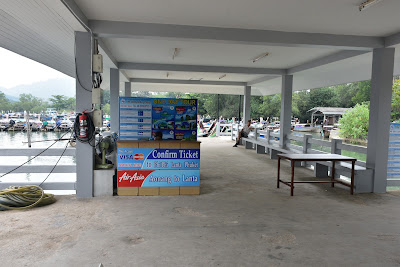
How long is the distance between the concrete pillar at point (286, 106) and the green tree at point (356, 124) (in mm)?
11866

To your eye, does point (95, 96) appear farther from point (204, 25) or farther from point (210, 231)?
point (210, 231)

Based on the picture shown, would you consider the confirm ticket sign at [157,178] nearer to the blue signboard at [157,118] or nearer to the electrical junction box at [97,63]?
the blue signboard at [157,118]

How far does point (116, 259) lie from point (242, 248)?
4.61 feet

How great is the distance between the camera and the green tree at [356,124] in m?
19.2

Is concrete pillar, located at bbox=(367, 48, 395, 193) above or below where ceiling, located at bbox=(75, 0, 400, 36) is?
below

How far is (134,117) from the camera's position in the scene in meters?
5.73

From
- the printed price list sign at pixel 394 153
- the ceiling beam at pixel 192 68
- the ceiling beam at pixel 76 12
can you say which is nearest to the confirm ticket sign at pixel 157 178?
the ceiling beam at pixel 76 12

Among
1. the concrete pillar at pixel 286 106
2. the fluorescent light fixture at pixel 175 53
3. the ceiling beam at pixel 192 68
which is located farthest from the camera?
the concrete pillar at pixel 286 106

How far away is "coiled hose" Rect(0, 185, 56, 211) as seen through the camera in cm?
446

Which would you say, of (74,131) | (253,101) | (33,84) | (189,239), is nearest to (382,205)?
(189,239)

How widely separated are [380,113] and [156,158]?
4.59 metres

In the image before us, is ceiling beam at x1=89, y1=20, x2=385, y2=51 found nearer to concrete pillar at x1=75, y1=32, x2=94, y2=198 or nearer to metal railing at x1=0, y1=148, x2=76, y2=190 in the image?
concrete pillar at x1=75, y1=32, x2=94, y2=198

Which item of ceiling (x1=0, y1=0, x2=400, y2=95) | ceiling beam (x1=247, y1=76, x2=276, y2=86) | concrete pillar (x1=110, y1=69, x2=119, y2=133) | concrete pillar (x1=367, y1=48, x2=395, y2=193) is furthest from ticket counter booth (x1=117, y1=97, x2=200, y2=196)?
ceiling beam (x1=247, y1=76, x2=276, y2=86)

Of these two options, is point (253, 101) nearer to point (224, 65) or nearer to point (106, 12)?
point (224, 65)
